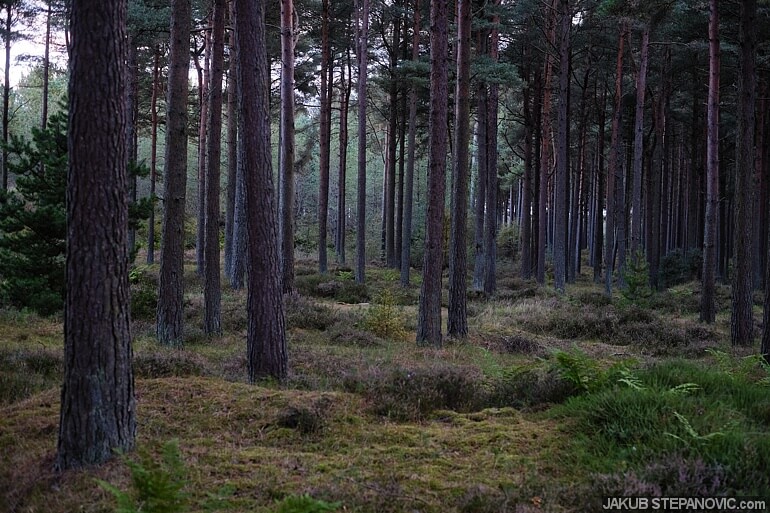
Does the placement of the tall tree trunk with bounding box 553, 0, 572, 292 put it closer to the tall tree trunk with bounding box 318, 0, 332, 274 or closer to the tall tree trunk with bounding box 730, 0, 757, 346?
the tall tree trunk with bounding box 730, 0, 757, 346

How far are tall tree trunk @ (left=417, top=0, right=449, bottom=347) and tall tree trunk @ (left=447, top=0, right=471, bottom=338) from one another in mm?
1092

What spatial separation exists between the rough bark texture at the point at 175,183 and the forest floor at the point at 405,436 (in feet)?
7.58

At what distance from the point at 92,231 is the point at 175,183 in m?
6.56

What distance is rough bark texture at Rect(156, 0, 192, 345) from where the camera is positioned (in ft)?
34.3

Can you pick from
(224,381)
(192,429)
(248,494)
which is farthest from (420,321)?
(248,494)

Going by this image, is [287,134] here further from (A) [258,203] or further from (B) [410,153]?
(B) [410,153]

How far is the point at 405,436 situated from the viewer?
17.1 ft

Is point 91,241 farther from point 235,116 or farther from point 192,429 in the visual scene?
point 235,116

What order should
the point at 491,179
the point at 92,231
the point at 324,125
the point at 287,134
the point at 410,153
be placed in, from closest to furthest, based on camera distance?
the point at 92,231, the point at 287,134, the point at 491,179, the point at 410,153, the point at 324,125

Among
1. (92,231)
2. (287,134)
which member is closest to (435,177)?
(287,134)

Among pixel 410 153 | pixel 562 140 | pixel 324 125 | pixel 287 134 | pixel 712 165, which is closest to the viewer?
pixel 712 165

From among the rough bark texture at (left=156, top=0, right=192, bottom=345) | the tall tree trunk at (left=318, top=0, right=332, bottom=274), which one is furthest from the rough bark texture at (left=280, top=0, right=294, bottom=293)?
the tall tree trunk at (left=318, top=0, right=332, bottom=274)

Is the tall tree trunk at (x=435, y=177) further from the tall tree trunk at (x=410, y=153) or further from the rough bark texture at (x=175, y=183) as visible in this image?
the tall tree trunk at (x=410, y=153)

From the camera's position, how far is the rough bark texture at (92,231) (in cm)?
438
